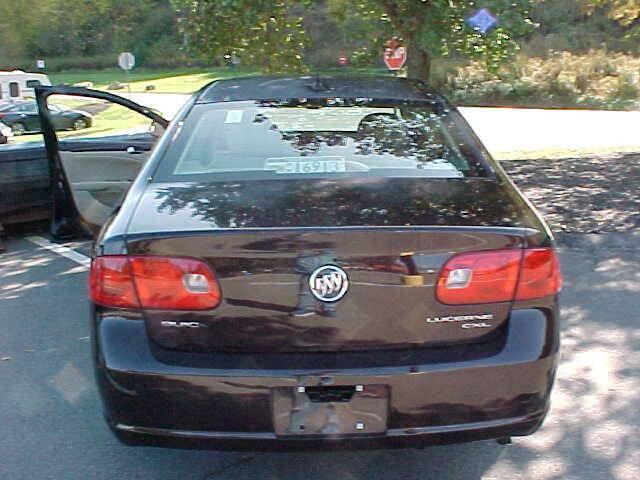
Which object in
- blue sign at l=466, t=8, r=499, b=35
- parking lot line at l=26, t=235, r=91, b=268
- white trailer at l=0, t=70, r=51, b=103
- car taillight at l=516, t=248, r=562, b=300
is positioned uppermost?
blue sign at l=466, t=8, r=499, b=35

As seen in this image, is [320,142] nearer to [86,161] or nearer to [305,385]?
[305,385]

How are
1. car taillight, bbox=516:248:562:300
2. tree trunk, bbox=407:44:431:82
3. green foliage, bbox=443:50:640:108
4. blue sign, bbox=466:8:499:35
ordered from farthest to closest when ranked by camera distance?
green foliage, bbox=443:50:640:108
tree trunk, bbox=407:44:431:82
blue sign, bbox=466:8:499:35
car taillight, bbox=516:248:562:300

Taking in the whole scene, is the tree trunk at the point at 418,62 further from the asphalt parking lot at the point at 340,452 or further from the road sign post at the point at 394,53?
the asphalt parking lot at the point at 340,452

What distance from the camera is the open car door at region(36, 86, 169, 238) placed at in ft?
20.2

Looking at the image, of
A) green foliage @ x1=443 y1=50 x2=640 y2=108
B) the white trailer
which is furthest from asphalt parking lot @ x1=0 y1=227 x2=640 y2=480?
the white trailer

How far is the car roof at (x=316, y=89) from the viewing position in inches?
160

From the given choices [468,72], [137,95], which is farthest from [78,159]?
[137,95]

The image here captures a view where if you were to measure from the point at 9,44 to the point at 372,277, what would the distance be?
165ft

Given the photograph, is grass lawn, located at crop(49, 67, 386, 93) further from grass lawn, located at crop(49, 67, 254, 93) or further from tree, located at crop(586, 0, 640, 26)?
tree, located at crop(586, 0, 640, 26)

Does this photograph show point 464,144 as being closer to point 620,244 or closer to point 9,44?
point 620,244

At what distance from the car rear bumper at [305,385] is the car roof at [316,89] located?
66.1 inches

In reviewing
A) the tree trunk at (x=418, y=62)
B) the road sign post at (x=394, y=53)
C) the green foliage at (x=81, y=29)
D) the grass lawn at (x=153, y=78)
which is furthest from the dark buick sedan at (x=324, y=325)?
the grass lawn at (x=153, y=78)

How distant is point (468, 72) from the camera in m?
38.5

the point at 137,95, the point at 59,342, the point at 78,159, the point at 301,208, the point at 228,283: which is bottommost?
the point at 137,95
